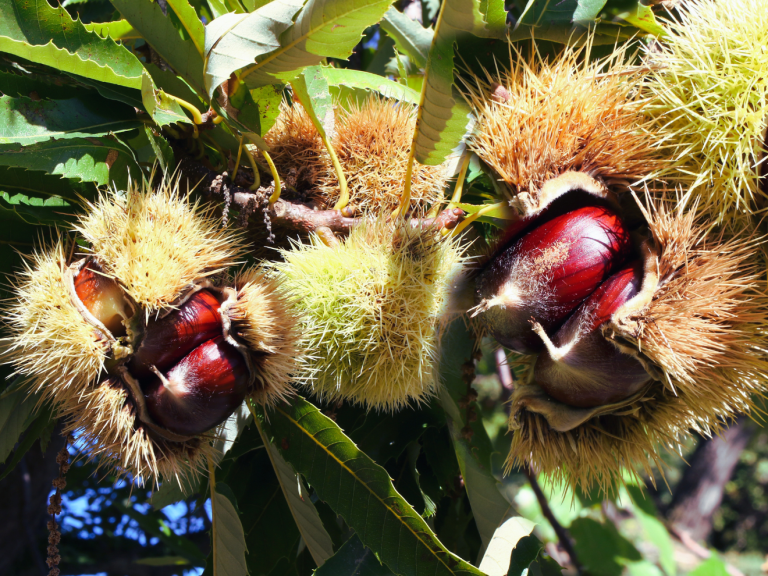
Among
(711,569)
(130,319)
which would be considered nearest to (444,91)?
(130,319)

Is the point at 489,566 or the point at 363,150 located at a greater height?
the point at 363,150

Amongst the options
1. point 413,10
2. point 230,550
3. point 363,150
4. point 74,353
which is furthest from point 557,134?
point 413,10

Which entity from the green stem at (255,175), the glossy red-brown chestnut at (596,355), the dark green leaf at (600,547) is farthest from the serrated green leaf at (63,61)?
the dark green leaf at (600,547)

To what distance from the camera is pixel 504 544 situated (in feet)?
3.32

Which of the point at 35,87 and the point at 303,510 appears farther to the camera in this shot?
the point at 303,510

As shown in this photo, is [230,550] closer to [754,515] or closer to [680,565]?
[680,565]

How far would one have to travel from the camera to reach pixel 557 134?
0.77 m

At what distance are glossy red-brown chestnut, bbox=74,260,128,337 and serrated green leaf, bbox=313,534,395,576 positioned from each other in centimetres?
56

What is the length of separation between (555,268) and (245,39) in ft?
1.94

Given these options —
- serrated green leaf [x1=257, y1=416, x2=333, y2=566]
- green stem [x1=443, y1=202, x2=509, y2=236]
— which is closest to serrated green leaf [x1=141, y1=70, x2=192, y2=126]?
green stem [x1=443, y1=202, x2=509, y2=236]

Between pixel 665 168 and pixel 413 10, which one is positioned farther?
pixel 413 10

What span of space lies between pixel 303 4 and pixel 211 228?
0.37 m

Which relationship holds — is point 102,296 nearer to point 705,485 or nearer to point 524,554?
point 524,554

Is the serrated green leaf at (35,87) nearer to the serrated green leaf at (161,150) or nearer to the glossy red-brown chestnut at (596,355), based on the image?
the serrated green leaf at (161,150)
